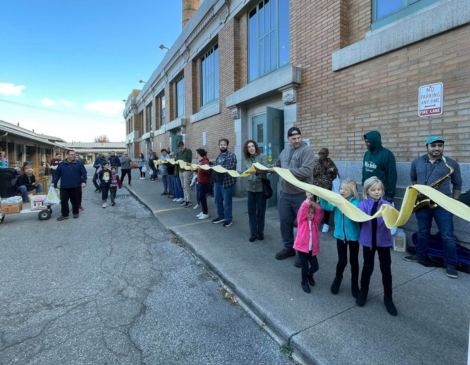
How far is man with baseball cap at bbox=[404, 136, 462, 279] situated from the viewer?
3.43 m

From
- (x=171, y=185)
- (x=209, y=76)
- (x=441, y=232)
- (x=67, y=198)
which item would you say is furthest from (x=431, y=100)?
(x=209, y=76)

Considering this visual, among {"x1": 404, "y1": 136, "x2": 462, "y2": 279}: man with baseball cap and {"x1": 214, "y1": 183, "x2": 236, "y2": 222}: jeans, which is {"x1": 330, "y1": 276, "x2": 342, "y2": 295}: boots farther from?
{"x1": 214, "y1": 183, "x2": 236, "y2": 222}: jeans

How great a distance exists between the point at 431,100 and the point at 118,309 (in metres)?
5.41

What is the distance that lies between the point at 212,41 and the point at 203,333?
1128cm

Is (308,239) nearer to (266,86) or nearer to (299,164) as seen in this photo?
(299,164)

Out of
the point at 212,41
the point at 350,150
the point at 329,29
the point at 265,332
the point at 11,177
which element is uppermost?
the point at 212,41

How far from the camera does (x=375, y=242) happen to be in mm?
2625

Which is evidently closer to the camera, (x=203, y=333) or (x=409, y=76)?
(x=203, y=333)

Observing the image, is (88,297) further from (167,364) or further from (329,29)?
(329,29)

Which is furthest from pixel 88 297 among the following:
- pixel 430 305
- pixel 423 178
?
pixel 423 178

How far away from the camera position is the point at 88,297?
10.3ft

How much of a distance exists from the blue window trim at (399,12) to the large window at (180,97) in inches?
460

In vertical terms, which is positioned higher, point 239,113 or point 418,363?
point 239,113

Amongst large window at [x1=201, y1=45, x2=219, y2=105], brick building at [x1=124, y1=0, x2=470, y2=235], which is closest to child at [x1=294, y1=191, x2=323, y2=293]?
brick building at [x1=124, y1=0, x2=470, y2=235]
